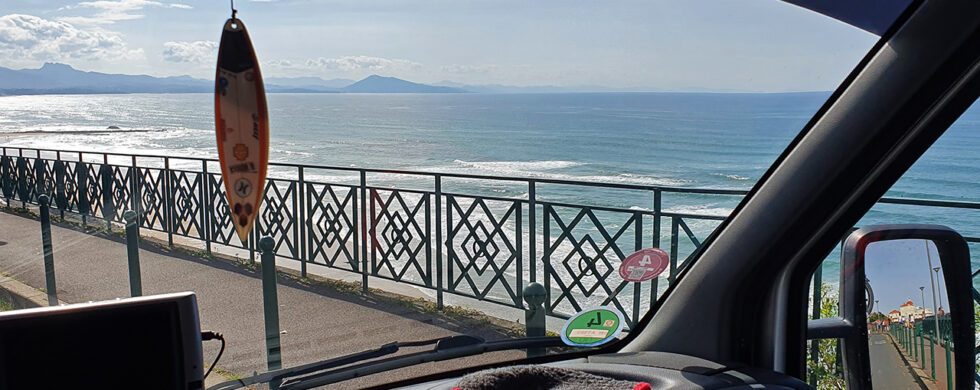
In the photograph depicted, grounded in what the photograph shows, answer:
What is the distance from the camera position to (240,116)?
1.27 meters

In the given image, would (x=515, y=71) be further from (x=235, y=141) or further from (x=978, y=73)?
(x=978, y=73)

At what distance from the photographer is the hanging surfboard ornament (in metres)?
1.28

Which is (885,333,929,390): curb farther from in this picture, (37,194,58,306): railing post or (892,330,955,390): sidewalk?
(37,194,58,306): railing post

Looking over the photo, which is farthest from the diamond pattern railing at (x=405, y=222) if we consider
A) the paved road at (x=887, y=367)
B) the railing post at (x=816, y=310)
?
the paved road at (x=887, y=367)

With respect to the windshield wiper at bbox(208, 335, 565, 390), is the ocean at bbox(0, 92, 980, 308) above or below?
above

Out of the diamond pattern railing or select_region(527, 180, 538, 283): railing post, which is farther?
select_region(527, 180, 538, 283): railing post

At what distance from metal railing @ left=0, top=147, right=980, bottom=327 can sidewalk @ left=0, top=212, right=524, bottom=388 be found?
8 cm

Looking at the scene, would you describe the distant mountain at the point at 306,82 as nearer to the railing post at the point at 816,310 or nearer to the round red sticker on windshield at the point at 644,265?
the round red sticker on windshield at the point at 644,265

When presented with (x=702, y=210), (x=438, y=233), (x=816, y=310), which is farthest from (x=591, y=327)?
(x=438, y=233)

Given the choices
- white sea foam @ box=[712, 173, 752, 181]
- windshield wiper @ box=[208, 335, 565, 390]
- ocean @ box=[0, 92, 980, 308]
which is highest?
ocean @ box=[0, 92, 980, 308]

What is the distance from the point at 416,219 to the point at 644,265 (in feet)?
3.24

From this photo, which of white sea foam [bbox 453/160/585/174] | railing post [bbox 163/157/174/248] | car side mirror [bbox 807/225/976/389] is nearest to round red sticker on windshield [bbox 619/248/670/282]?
car side mirror [bbox 807/225/976/389]

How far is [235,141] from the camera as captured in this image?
4.23ft

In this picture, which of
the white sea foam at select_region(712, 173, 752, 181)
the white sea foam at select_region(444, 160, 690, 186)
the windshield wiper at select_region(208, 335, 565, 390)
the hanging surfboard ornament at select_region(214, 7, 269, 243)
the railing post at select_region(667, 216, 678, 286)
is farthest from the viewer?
the white sea foam at select_region(444, 160, 690, 186)
